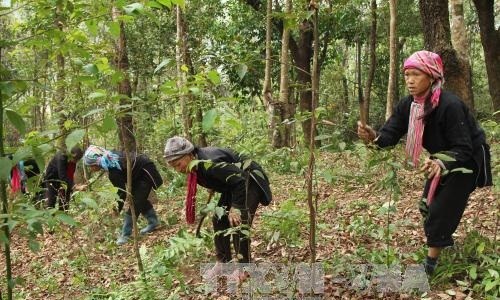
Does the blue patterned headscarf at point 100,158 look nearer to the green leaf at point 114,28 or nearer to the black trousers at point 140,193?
the black trousers at point 140,193

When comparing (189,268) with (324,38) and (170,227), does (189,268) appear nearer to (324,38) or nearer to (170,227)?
(170,227)

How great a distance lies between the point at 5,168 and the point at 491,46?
34.9 feet

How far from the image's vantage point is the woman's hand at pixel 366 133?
10.0 feet

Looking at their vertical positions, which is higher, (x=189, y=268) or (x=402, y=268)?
(x=402, y=268)

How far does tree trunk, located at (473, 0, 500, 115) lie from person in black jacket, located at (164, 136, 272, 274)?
778cm

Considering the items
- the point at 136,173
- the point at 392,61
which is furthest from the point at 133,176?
the point at 392,61

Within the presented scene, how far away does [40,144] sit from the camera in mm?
1933

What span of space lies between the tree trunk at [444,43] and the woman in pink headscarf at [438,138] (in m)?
3.08

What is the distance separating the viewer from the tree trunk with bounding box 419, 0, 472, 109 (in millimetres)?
6406

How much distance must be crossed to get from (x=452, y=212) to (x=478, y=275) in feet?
1.87

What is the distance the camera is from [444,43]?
6.54m

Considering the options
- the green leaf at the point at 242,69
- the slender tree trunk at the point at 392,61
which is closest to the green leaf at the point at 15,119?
the green leaf at the point at 242,69

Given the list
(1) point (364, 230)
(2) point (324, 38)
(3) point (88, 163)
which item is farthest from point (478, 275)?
(2) point (324, 38)

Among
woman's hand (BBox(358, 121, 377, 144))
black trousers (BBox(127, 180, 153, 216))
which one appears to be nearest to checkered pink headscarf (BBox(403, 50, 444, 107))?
woman's hand (BBox(358, 121, 377, 144))
